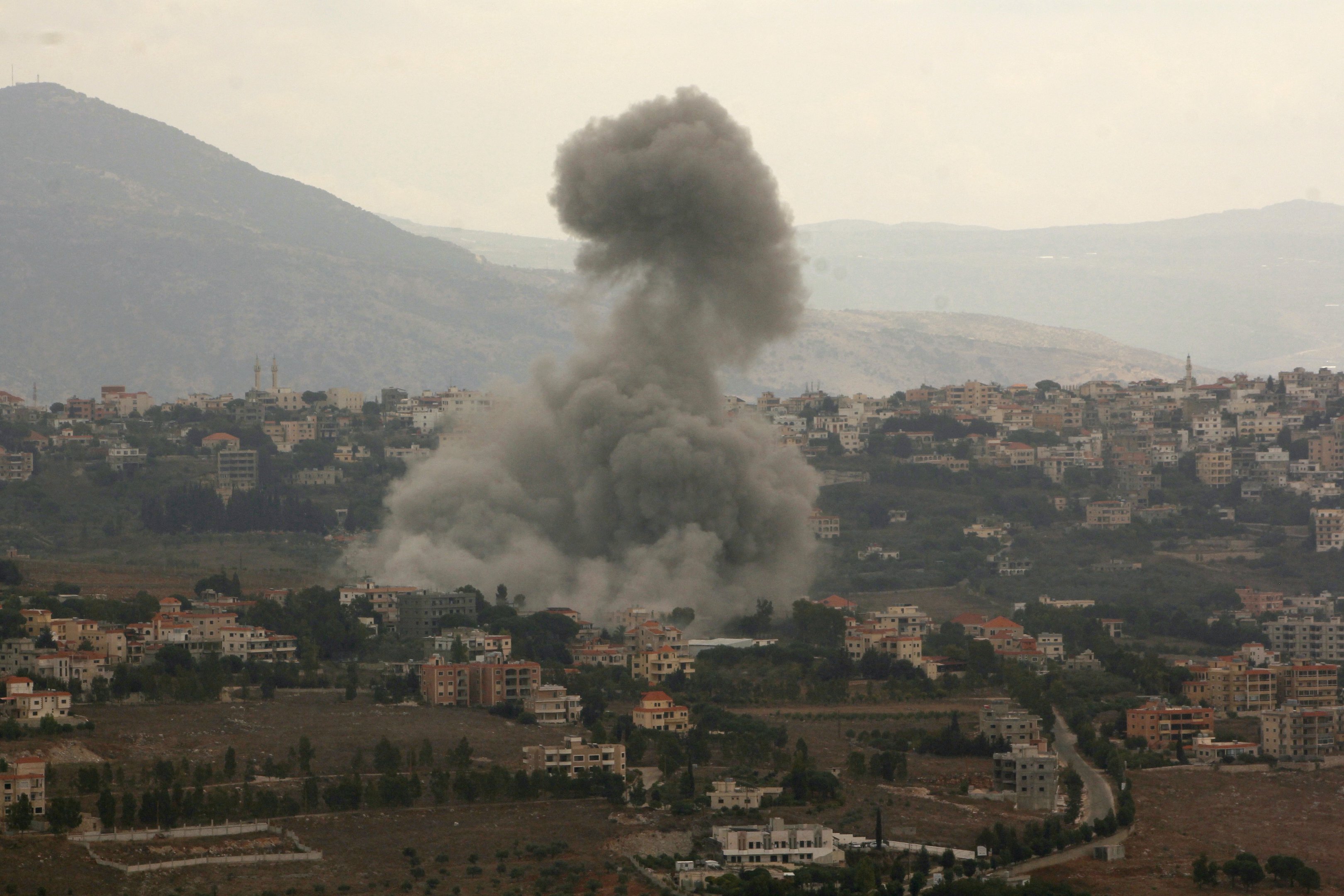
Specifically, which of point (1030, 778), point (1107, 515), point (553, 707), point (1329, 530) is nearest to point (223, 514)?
point (1107, 515)

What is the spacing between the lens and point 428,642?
55625mm

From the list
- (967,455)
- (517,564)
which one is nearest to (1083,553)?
(967,455)

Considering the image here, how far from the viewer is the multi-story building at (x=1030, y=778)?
43.0 metres

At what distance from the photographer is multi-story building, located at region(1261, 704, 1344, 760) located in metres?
49.1

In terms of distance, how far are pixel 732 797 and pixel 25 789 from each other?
10.8 metres

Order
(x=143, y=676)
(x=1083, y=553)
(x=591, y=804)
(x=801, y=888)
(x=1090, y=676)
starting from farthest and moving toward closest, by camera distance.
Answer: (x=1083, y=553), (x=1090, y=676), (x=143, y=676), (x=591, y=804), (x=801, y=888)

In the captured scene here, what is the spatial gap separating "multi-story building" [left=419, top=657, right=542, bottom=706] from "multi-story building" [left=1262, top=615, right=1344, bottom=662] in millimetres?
20199

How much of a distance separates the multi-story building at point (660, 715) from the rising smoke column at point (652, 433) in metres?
10.7

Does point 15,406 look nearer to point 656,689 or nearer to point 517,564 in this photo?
point 517,564

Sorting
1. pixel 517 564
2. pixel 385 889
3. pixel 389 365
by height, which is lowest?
pixel 385 889

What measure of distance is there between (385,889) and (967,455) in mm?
56173

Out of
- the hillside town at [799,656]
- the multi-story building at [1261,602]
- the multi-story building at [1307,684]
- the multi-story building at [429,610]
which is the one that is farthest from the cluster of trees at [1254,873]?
the multi-story building at [1261,602]

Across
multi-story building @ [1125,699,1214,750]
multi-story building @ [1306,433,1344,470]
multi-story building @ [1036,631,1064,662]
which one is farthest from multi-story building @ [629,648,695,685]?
multi-story building @ [1306,433,1344,470]

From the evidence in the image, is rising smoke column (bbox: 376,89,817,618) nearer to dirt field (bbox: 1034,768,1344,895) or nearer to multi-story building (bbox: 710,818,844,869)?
dirt field (bbox: 1034,768,1344,895)
